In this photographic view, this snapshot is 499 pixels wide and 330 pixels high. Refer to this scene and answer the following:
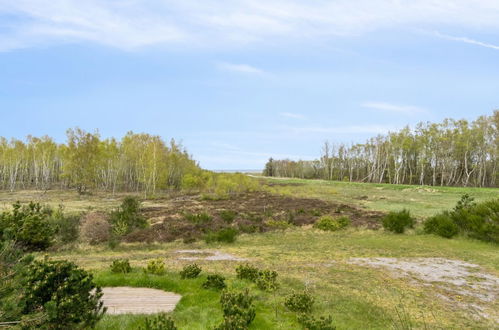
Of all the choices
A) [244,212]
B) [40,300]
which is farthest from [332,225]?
[40,300]

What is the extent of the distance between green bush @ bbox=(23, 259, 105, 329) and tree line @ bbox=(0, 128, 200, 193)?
44.8 meters

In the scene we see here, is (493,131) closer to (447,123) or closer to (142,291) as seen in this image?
(447,123)

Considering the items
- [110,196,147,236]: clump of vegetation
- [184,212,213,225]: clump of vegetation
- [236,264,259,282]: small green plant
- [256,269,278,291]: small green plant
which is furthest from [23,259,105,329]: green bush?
[184,212,213,225]: clump of vegetation

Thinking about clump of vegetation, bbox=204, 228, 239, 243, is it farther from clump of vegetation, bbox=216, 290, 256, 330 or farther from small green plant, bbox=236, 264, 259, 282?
clump of vegetation, bbox=216, 290, 256, 330

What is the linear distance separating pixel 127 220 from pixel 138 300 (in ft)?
43.0

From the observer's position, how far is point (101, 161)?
5447 cm

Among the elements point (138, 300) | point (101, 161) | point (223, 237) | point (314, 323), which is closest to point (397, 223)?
point (223, 237)

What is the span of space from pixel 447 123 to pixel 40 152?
9423cm

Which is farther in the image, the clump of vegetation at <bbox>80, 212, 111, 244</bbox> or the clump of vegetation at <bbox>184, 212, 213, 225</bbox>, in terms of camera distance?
the clump of vegetation at <bbox>184, 212, 213, 225</bbox>

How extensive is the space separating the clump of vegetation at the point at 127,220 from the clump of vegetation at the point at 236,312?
1375 cm

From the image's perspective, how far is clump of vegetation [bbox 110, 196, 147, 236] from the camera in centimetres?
1852

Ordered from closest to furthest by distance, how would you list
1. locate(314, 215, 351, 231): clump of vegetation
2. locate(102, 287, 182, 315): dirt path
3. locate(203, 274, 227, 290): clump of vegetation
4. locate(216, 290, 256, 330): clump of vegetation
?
locate(216, 290, 256, 330): clump of vegetation, locate(102, 287, 182, 315): dirt path, locate(203, 274, 227, 290): clump of vegetation, locate(314, 215, 351, 231): clump of vegetation

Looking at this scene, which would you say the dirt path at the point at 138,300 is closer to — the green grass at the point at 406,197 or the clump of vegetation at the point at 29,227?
the clump of vegetation at the point at 29,227

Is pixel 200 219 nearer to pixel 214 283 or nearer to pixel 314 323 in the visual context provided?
pixel 214 283
